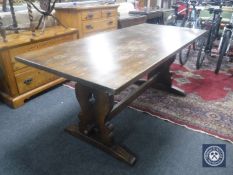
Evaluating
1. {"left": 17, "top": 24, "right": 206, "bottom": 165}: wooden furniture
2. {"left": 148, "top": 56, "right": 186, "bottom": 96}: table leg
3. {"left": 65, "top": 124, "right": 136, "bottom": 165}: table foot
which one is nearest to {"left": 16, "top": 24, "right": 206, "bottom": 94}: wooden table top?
{"left": 17, "top": 24, "right": 206, "bottom": 165}: wooden furniture

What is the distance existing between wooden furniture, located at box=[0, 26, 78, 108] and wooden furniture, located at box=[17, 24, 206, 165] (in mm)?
736

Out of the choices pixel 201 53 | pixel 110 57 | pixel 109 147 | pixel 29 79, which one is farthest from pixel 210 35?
pixel 29 79

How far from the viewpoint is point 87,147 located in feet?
5.50

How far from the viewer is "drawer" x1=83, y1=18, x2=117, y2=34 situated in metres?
2.91

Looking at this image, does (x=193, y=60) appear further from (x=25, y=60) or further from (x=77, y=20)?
(x=25, y=60)

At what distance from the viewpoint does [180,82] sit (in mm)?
2738

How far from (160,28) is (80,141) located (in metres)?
1.46

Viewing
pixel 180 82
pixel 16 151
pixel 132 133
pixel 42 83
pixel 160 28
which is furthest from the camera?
pixel 180 82

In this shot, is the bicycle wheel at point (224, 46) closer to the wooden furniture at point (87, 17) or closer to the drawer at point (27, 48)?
the wooden furniture at point (87, 17)

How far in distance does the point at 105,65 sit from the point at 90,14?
6.15 feet

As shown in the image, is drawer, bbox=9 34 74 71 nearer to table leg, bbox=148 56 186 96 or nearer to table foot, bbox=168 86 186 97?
table leg, bbox=148 56 186 96

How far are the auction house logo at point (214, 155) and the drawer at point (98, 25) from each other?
2.11m

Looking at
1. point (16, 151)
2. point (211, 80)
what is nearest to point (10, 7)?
point (16, 151)

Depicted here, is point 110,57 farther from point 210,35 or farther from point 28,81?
point 210,35
